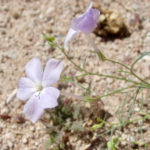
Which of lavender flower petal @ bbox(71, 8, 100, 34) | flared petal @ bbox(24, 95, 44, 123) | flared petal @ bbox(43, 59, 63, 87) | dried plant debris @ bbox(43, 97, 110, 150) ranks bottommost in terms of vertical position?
dried plant debris @ bbox(43, 97, 110, 150)

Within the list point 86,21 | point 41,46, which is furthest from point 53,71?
point 41,46

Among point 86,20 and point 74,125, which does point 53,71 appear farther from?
point 74,125

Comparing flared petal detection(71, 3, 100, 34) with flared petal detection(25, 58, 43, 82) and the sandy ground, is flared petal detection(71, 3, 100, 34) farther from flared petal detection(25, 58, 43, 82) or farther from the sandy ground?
the sandy ground

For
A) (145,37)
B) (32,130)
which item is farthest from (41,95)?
(145,37)

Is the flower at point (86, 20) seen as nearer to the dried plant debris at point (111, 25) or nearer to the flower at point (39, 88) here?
the flower at point (39, 88)

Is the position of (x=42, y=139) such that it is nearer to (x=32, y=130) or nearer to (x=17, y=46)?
(x=32, y=130)

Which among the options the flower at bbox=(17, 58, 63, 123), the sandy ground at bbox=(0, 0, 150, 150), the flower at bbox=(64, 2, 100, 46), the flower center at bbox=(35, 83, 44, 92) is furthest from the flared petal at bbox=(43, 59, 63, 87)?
the sandy ground at bbox=(0, 0, 150, 150)
